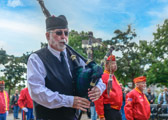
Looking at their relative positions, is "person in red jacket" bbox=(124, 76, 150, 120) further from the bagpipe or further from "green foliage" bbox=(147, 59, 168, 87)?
"green foliage" bbox=(147, 59, 168, 87)

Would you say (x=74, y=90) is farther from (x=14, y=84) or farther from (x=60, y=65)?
(x=14, y=84)

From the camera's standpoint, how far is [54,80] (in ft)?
8.27

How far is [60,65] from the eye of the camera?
265cm

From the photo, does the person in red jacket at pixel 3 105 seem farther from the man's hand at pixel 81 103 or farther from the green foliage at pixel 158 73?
the green foliage at pixel 158 73

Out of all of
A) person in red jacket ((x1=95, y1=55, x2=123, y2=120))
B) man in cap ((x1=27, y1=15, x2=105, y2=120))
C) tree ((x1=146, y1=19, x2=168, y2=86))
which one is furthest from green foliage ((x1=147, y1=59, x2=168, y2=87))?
man in cap ((x1=27, y1=15, x2=105, y2=120))

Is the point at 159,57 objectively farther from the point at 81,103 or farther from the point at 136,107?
the point at 81,103

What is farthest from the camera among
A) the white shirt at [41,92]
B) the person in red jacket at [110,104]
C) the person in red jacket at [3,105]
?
the person in red jacket at [3,105]

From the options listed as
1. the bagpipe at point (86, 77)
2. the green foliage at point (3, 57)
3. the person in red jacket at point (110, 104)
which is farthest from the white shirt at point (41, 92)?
the green foliage at point (3, 57)

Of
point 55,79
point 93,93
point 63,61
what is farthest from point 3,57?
point 93,93

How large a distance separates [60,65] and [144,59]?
2801 centimetres

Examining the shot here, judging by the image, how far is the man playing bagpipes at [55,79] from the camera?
240cm

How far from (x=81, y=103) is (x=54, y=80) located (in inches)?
13.7

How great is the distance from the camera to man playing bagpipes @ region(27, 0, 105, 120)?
7.88 ft

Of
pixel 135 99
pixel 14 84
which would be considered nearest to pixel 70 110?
pixel 135 99
